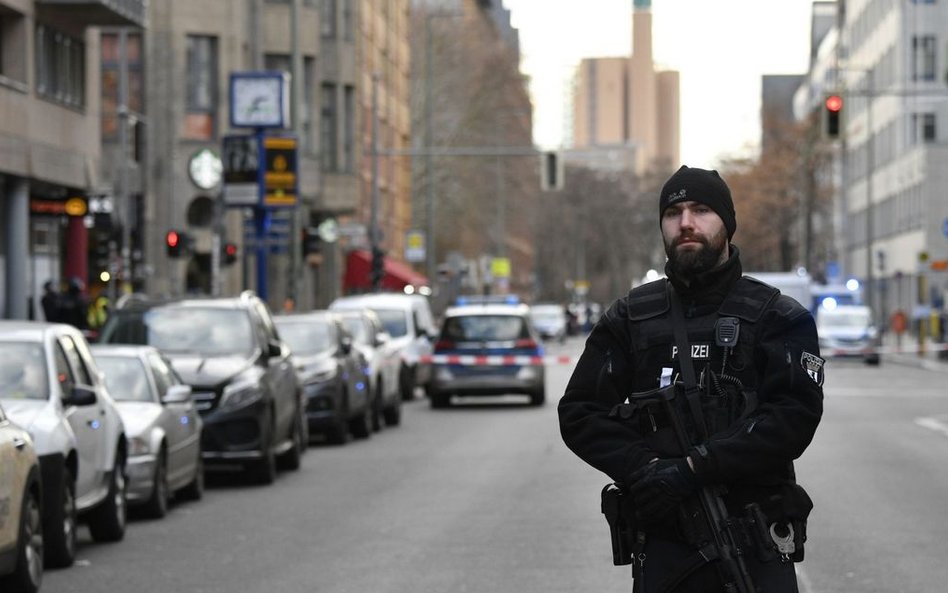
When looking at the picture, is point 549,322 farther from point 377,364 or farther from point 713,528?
point 713,528

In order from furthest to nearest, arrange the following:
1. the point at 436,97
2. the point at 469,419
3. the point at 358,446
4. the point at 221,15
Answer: the point at 436,97
the point at 221,15
the point at 469,419
the point at 358,446

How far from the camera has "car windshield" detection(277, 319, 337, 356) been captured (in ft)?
84.9

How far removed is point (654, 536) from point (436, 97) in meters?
86.0

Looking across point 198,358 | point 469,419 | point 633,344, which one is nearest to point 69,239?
Answer: point 469,419

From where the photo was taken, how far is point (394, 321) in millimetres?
36469

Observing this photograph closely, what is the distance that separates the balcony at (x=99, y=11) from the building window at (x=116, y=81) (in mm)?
14195

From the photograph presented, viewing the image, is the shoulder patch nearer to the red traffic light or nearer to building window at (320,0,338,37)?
the red traffic light

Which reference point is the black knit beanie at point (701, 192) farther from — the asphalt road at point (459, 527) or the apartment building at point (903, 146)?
the apartment building at point (903, 146)

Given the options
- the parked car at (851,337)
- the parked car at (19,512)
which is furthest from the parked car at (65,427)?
the parked car at (851,337)

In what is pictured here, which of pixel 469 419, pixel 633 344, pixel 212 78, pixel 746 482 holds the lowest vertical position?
pixel 469 419

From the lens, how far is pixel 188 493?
59.2 feet

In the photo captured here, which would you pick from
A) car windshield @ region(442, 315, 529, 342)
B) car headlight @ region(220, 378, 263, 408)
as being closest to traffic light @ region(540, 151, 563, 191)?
car windshield @ region(442, 315, 529, 342)

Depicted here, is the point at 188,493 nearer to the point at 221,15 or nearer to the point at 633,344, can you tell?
the point at 633,344

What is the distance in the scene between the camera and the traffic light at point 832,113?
3694 centimetres
